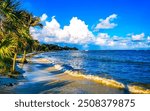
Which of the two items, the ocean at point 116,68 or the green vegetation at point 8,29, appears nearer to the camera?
the green vegetation at point 8,29

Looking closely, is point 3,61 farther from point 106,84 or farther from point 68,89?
point 106,84

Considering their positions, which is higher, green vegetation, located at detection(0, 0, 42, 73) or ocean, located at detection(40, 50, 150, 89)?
green vegetation, located at detection(0, 0, 42, 73)

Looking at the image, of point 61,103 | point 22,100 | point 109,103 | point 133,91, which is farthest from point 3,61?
point 133,91

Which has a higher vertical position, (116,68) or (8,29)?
(8,29)

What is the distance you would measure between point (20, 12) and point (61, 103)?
28.7 ft

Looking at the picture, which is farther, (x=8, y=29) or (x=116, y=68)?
(x=116, y=68)

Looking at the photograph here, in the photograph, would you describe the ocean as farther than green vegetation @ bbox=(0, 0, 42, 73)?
Yes

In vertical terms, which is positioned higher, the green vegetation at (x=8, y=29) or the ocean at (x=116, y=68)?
the green vegetation at (x=8, y=29)

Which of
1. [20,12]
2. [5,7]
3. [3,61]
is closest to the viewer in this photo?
[3,61]

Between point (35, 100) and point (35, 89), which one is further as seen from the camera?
point (35, 89)

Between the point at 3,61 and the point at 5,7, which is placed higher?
the point at 5,7

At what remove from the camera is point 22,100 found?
42.6 ft

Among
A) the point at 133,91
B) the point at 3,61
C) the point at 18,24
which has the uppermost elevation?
the point at 18,24

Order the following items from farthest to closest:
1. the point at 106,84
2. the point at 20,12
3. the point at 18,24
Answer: the point at 106,84, the point at 20,12, the point at 18,24
